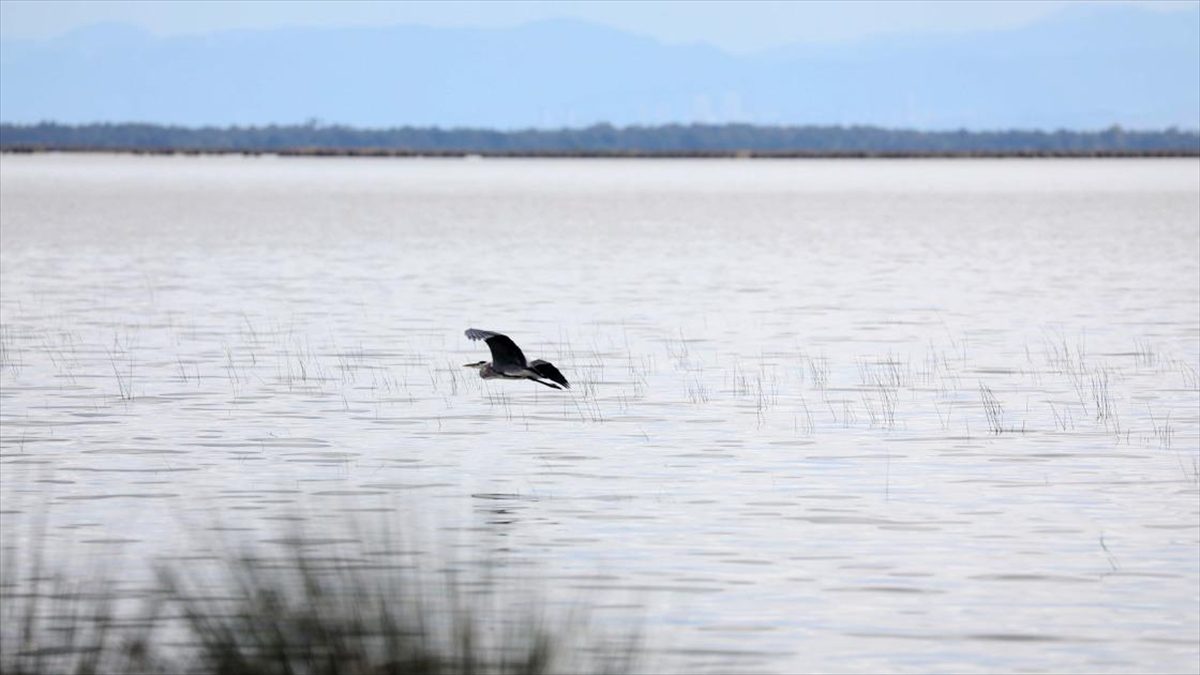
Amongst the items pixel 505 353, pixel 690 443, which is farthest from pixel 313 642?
pixel 505 353

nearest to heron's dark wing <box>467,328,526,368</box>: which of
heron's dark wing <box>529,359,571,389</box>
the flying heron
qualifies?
the flying heron

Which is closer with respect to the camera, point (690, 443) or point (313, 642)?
point (313, 642)

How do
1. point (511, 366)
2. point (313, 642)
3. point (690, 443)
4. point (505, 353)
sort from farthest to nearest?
point (511, 366), point (505, 353), point (690, 443), point (313, 642)

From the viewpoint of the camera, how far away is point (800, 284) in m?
48.6

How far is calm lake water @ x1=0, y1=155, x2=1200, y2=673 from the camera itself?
14.0 meters

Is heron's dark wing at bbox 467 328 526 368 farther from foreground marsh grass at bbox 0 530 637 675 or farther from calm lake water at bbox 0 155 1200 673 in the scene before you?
foreground marsh grass at bbox 0 530 637 675

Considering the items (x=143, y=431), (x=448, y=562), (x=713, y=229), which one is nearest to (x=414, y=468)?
(x=143, y=431)

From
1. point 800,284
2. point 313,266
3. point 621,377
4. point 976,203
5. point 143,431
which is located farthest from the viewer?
point 976,203

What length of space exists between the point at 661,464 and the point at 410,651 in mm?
9881

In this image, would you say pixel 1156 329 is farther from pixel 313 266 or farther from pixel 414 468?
pixel 313 266

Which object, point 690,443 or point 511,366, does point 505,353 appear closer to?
point 511,366

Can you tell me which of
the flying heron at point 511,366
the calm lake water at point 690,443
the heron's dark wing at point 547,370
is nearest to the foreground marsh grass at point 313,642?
the calm lake water at point 690,443

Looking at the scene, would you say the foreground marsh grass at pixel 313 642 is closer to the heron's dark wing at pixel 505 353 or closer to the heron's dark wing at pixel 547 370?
the heron's dark wing at pixel 547 370

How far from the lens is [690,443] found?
2112 centimetres
